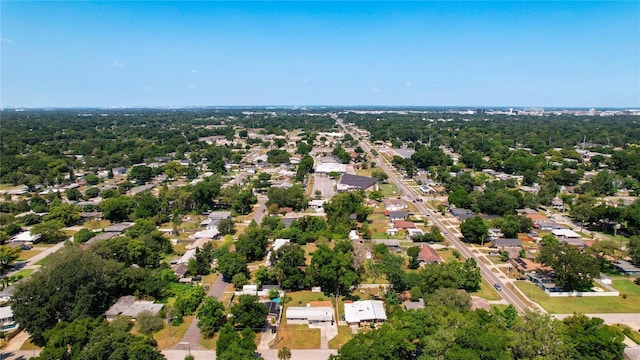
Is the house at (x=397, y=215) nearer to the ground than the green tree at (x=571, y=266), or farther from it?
nearer to the ground

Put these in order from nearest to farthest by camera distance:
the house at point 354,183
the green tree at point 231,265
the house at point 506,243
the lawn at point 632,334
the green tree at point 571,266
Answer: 1. the lawn at point 632,334
2. the green tree at point 571,266
3. the green tree at point 231,265
4. the house at point 506,243
5. the house at point 354,183

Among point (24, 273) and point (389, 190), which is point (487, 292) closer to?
point (389, 190)

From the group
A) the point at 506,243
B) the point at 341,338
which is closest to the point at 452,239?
the point at 506,243

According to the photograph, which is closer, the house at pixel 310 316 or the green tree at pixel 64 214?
the house at pixel 310 316

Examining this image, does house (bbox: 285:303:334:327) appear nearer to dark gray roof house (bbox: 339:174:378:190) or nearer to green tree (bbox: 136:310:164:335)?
green tree (bbox: 136:310:164:335)

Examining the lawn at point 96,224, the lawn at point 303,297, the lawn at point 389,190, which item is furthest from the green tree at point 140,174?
the lawn at point 303,297

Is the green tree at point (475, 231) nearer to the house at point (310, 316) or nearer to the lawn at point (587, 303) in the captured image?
the lawn at point (587, 303)

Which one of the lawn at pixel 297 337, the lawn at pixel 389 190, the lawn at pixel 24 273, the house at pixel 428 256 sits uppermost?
the lawn at pixel 389 190
